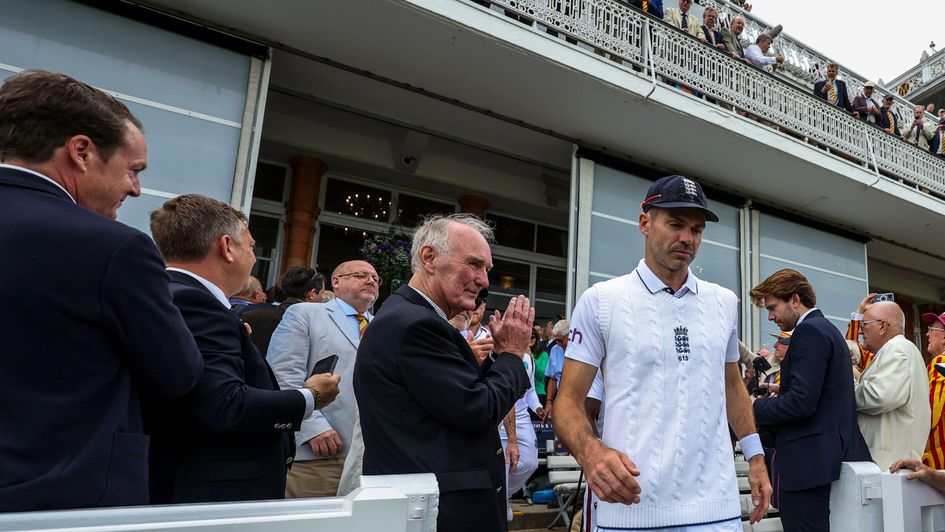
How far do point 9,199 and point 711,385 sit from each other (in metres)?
2.10

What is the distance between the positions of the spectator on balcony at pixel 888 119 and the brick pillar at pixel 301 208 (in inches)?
471

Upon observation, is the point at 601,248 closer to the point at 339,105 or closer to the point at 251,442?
the point at 339,105

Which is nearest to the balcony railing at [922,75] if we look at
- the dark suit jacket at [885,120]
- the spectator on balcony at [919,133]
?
the spectator on balcony at [919,133]

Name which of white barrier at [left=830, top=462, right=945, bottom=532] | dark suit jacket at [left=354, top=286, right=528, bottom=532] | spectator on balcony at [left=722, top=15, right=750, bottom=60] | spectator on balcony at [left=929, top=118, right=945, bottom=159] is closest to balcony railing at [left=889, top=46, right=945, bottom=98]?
spectator on balcony at [left=929, top=118, right=945, bottom=159]

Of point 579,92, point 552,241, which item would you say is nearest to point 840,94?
point 552,241

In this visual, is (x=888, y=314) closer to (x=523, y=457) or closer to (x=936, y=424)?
(x=936, y=424)

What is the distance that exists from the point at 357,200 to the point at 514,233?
340 centimetres

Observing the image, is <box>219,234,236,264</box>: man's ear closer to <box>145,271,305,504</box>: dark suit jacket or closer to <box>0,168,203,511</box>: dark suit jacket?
<box>145,271,305,504</box>: dark suit jacket

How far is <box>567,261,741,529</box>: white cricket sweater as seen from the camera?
5.92 feet

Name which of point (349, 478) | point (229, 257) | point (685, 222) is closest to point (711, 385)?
point (685, 222)

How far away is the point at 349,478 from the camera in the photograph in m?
2.37

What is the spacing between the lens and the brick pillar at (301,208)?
9.32 meters

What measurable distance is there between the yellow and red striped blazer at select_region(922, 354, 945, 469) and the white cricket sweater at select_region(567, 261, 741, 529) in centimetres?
322

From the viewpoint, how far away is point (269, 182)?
31.8 feet
